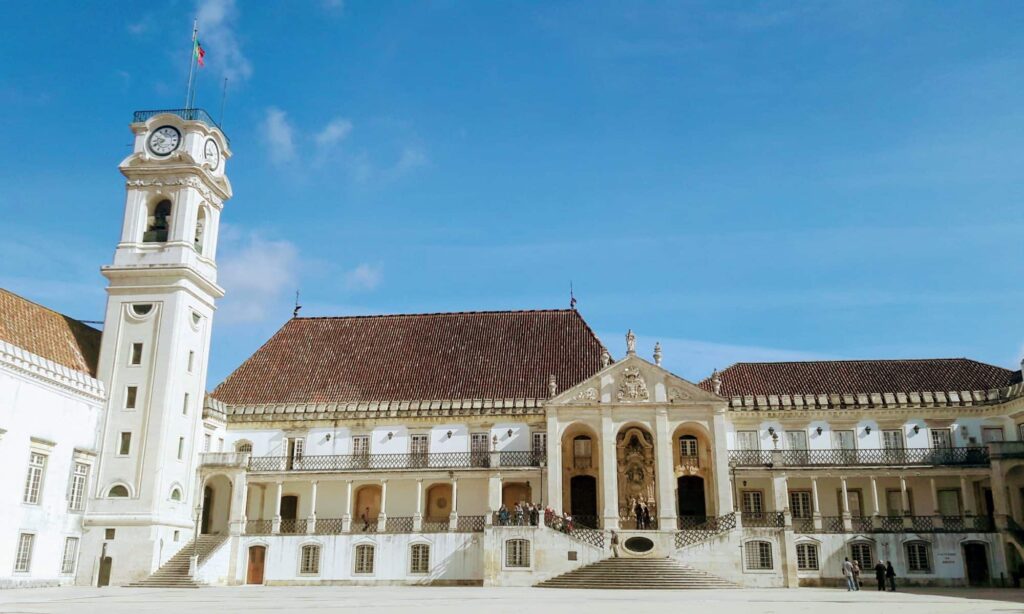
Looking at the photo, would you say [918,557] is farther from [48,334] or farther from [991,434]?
[48,334]

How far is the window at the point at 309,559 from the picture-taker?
115 ft

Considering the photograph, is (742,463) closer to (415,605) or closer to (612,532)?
(612,532)

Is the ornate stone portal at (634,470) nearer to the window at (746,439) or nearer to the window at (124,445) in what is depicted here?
the window at (746,439)

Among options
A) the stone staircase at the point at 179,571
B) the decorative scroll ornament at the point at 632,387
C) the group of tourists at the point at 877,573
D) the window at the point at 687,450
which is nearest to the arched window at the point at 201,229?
the stone staircase at the point at 179,571

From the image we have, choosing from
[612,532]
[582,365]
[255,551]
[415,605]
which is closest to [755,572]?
[612,532]

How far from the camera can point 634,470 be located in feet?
123

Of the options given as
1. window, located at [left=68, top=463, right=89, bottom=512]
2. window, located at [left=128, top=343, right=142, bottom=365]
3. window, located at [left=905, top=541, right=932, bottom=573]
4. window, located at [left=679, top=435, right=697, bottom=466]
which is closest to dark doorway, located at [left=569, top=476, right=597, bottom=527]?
window, located at [left=679, top=435, right=697, bottom=466]

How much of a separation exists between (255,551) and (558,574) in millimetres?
12127

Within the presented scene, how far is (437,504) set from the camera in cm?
3853

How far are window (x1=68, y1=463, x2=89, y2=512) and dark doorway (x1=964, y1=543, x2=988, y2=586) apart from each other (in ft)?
105

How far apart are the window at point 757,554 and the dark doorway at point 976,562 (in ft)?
25.3

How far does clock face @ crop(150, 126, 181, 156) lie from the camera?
121 ft

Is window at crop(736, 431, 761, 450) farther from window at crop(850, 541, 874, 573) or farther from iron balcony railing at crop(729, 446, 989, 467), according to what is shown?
window at crop(850, 541, 874, 573)

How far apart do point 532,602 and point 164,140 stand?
24.9 meters
